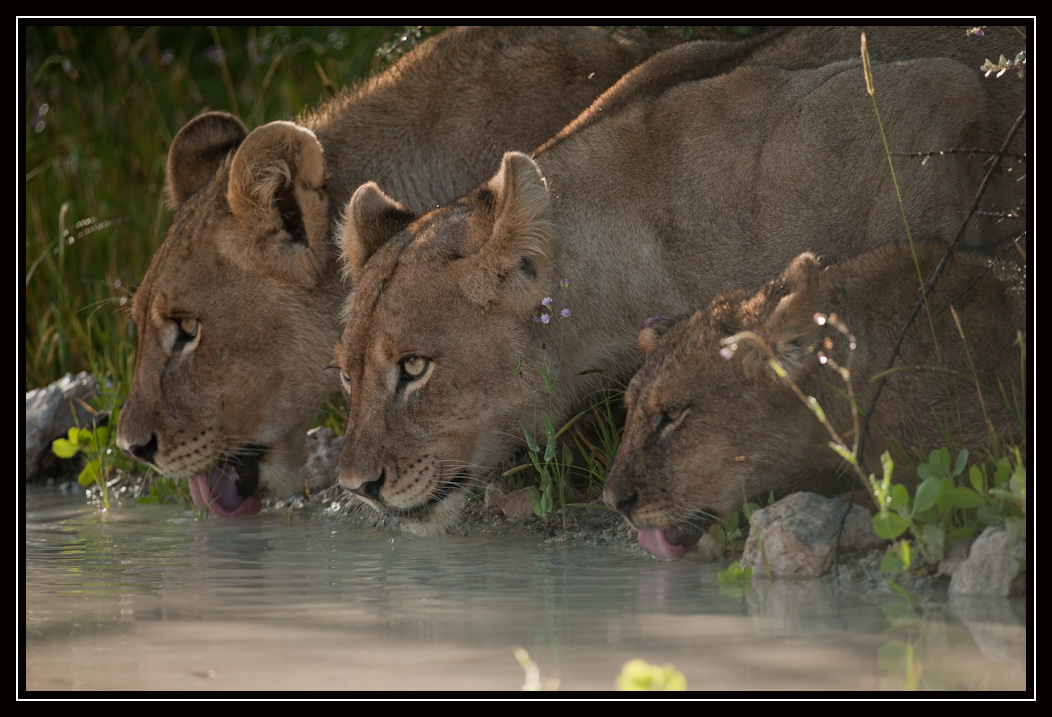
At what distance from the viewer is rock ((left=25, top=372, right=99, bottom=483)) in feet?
25.7

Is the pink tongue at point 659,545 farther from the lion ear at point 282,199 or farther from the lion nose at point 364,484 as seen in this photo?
the lion ear at point 282,199

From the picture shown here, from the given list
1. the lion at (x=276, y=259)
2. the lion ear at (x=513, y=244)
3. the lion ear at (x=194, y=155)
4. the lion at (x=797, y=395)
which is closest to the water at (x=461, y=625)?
the lion at (x=797, y=395)

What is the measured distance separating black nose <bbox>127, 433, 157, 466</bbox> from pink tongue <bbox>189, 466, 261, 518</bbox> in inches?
9.3

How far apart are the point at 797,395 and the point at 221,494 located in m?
2.81

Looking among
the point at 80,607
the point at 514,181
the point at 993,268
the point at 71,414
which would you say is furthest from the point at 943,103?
the point at 71,414

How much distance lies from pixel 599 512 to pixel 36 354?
4.46m

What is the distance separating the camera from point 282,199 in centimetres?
616

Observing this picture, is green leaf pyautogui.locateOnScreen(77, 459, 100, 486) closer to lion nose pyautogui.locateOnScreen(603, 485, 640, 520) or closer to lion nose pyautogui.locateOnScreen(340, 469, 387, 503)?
lion nose pyautogui.locateOnScreen(340, 469, 387, 503)

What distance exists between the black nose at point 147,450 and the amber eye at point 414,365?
1.47 m

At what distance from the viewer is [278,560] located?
534cm

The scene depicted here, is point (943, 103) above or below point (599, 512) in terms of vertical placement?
above

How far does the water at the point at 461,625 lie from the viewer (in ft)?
11.3

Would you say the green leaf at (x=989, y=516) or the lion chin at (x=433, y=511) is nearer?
the green leaf at (x=989, y=516)
